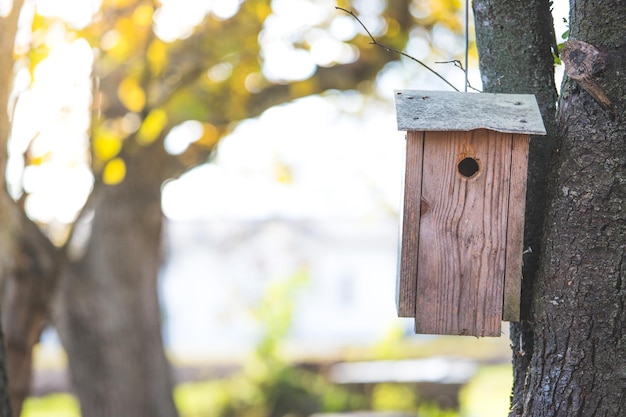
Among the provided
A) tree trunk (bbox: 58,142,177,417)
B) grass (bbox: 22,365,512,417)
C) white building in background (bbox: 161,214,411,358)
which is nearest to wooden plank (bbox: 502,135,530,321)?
tree trunk (bbox: 58,142,177,417)

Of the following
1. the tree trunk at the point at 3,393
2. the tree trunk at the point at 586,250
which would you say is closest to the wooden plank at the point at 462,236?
the tree trunk at the point at 586,250

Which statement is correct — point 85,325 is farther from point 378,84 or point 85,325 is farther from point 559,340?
point 559,340

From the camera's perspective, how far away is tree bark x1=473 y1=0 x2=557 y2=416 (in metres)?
2.48

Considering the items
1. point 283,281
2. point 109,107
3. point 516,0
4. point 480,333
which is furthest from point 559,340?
point 283,281

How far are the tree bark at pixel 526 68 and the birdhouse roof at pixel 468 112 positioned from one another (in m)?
0.21

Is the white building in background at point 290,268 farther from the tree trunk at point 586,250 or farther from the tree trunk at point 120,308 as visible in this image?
the tree trunk at point 586,250

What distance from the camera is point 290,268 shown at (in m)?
25.8

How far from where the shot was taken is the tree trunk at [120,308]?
23.4 ft

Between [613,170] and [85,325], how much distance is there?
5714 mm

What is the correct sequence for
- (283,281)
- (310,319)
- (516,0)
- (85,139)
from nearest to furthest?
(516,0), (85,139), (283,281), (310,319)

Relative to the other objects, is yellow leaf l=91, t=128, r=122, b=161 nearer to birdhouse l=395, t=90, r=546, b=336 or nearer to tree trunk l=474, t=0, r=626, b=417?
birdhouse l=395, t=90, r=546, b=336

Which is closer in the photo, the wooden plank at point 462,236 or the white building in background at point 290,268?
the wooden plank at point 462,236

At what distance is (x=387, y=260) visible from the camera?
2798 cm

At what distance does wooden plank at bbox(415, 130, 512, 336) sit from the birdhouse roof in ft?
0.20
